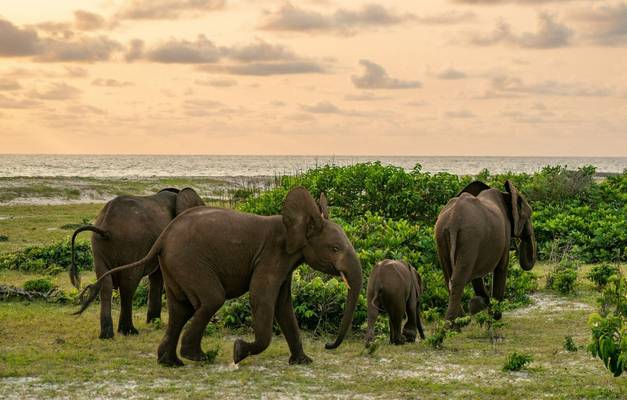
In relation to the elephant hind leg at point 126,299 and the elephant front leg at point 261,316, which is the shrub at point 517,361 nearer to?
the elephant front leg at point 261,316

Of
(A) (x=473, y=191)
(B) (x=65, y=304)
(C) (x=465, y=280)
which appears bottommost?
(B) (x=65, y=304)

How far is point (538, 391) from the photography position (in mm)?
8008

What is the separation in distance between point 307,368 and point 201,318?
4.12ft

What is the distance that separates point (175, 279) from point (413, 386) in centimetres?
268

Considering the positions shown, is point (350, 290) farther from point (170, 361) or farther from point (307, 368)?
point (170, 361)

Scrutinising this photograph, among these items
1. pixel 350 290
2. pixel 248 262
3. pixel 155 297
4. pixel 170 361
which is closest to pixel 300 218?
pixel 248 262

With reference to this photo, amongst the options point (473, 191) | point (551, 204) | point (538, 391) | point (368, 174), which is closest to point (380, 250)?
point (473, 191)

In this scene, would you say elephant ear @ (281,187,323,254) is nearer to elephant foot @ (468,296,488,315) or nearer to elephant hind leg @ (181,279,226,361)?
elephant hind leg @ (181,279,226,361)

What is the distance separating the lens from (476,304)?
37.2 feet

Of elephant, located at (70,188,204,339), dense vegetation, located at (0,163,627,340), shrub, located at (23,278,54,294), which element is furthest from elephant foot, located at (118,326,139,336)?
shrub, located at (23,278,54,294)

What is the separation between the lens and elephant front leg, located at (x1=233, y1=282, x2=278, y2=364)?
8.61 meters

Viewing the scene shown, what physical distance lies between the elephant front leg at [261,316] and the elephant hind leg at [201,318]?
0.37 m

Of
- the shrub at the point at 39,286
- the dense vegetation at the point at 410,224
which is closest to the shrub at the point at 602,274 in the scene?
the dense vegetation at the point at 410,224

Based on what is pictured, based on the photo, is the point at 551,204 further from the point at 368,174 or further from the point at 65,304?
the point at 65,304
